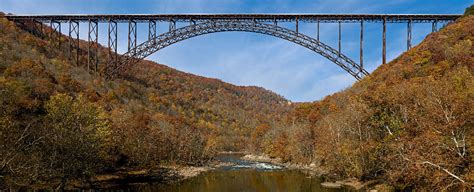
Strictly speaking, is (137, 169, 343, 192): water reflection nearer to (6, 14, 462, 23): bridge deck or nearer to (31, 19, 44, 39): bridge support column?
(6, 14, 462, 23): bridge deck

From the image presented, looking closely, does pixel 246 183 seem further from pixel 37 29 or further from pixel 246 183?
pixel 37 29

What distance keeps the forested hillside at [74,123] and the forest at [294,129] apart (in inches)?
5.2

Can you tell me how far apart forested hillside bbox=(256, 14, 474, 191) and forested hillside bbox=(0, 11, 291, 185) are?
64.2ft

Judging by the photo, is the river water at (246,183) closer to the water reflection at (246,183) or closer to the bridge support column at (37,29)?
the water reflection at (246,183)

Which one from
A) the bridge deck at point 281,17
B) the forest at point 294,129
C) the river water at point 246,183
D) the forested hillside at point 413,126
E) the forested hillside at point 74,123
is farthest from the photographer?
the bridge deck at point 281,17

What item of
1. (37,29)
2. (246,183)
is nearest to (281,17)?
(246,183)

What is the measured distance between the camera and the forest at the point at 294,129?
2119 cm

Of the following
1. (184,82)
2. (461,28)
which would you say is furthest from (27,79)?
(184,82)

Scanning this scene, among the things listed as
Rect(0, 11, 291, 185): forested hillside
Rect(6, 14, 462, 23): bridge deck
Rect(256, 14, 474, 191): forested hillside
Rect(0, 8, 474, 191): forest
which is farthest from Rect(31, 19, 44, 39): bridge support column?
Rect(256, 14, 474, 191): forested hillside

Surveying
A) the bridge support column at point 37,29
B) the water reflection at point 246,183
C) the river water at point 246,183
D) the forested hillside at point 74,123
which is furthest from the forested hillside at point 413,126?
the bridge support column at point 37,29

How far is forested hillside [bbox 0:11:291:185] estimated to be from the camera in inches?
988

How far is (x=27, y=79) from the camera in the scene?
174ft

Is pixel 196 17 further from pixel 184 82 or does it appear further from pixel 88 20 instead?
pixel 184 82

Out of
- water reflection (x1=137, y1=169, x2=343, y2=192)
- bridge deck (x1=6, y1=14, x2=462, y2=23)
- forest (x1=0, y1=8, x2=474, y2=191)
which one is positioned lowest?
water reflection (x1=137, y1=169, x2=343, y2=192)
